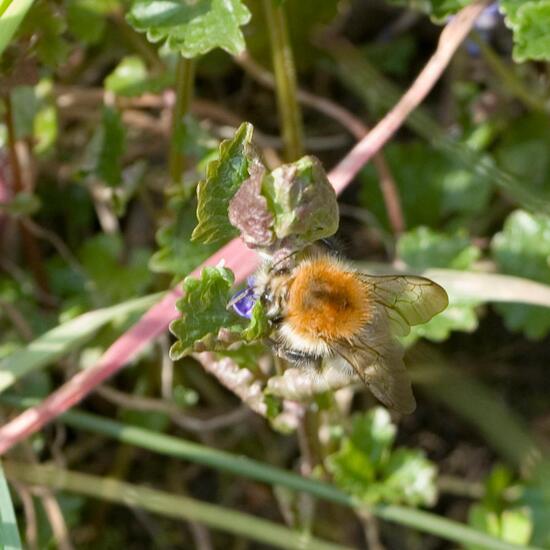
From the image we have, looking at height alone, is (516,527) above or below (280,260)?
below

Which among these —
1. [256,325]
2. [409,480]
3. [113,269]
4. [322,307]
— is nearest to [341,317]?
[322,307]

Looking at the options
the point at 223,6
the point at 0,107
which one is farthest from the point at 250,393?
the point at 0,107

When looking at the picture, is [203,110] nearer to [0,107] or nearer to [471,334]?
[0,107]

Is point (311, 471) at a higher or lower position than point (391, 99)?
lower

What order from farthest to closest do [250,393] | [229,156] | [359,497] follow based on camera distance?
[359,497] → [250,393] → [229,156]

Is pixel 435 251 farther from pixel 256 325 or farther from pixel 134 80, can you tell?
pixel 256 325

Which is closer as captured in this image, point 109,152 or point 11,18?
point 11,18
